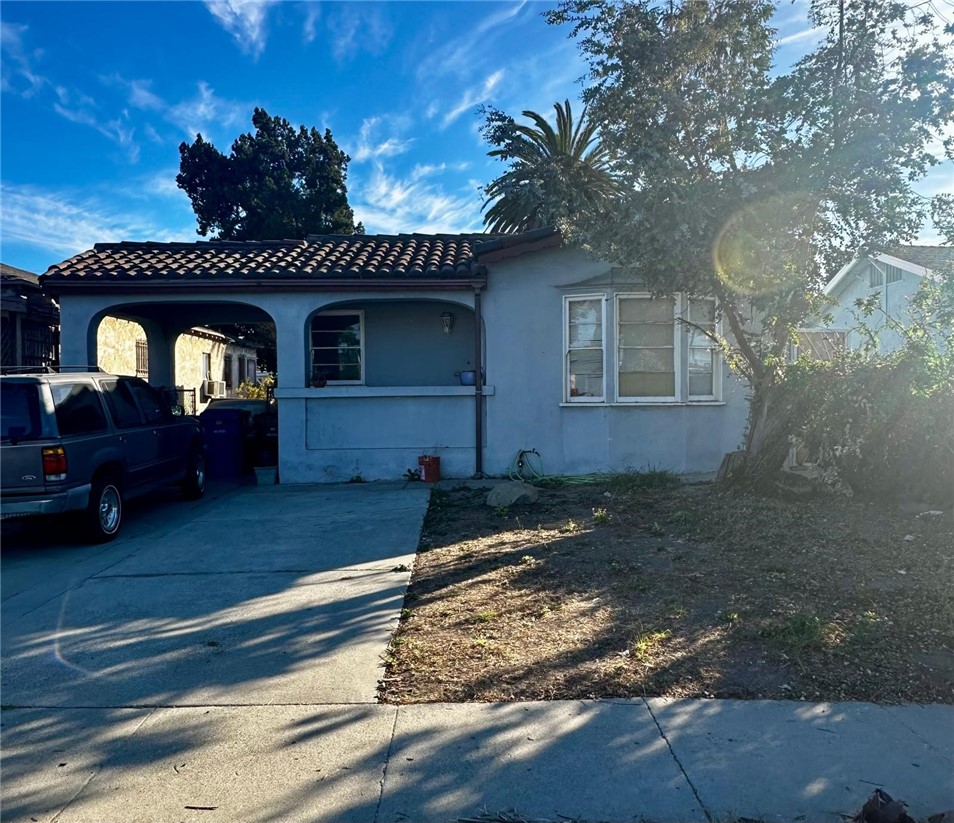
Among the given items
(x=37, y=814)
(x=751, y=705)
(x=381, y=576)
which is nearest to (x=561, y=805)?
(x=751, y=705)

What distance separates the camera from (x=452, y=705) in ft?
12.8

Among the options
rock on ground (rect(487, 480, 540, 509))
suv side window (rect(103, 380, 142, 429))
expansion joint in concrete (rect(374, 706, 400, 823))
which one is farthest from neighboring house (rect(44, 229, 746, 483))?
expansion joint in concrete (rect(374, 706, 400, 823))

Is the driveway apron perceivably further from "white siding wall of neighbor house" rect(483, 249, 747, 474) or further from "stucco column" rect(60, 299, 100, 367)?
"stucco column" rect(60, 299, 100, 367)

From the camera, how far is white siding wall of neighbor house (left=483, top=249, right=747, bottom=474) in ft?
37.2

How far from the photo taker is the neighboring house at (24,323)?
41.1 ft

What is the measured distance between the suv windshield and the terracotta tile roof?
439 cm

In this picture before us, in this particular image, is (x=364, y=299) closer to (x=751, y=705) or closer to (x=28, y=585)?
(x=28, y=585)

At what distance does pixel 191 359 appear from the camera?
19.4 metres

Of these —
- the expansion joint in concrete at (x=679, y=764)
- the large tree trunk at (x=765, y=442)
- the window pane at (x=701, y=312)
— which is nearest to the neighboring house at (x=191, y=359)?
the window pane at (x=701, y=312)

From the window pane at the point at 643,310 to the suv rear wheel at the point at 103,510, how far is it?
7.62 meters

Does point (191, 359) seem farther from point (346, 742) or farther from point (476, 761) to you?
point (476, 761)

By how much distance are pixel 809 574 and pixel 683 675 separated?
223 centimetres

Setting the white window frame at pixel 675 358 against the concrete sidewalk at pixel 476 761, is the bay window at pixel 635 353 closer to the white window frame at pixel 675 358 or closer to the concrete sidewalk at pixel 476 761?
the white window frame at pixel 675 358

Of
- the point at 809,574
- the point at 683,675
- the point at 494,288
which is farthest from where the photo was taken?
the point at 494,288
